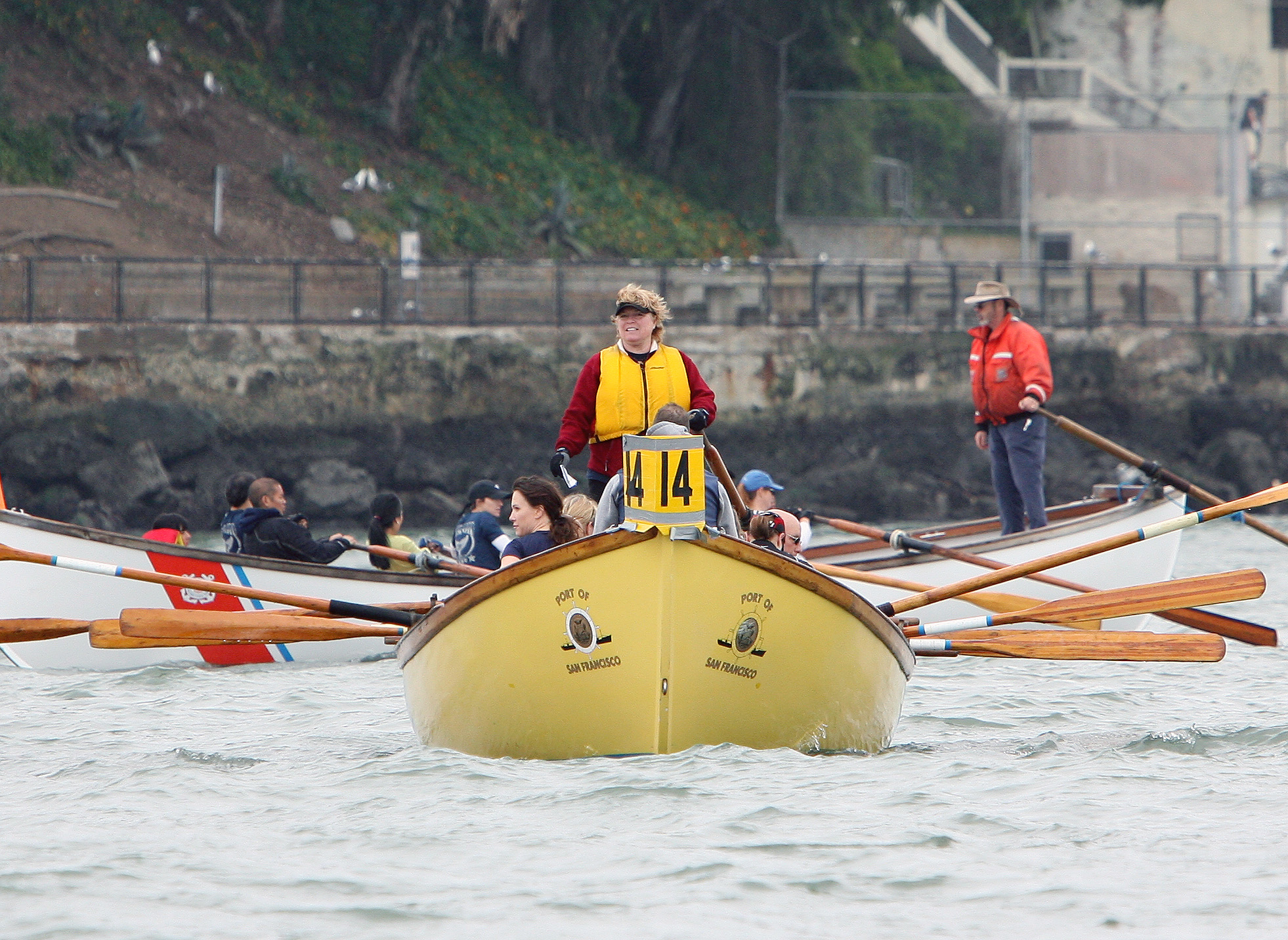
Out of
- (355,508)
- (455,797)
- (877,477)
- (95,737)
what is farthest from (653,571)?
(877,477)

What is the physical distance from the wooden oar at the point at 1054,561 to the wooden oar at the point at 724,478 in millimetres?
789

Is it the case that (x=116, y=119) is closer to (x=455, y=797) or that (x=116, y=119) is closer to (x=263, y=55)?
(x=263, y=55)

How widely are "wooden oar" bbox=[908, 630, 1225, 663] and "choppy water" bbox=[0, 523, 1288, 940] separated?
1.41 ft

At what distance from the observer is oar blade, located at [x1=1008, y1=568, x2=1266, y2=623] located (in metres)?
7.01

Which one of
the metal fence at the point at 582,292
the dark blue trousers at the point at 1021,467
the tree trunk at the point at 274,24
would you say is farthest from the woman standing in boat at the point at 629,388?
the tree trunk at the point at 274,24

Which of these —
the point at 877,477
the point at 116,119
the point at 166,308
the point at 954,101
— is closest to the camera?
the point at 166,308

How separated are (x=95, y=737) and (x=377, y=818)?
2.21 m

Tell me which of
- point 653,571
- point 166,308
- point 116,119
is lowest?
point 653,571

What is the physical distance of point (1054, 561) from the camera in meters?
7.08

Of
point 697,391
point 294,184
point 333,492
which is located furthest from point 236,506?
point 294,184

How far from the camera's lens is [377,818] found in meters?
5.98

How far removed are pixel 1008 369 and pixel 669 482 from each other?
19.9ft

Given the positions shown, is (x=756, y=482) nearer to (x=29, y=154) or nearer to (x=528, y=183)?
(x=29, y=154)

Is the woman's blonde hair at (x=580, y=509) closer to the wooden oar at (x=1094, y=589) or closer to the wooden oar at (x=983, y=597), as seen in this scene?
the wooden oar at (x=983, y=597)
